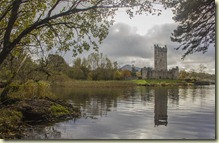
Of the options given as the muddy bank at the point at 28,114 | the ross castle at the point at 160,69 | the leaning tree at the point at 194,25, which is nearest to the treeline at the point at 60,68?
the ross castle at the point at 160,69

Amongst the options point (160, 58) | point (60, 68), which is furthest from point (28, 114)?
point (160, 58)

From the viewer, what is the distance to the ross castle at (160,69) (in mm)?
6066

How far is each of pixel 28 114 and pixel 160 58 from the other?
13.3 ft

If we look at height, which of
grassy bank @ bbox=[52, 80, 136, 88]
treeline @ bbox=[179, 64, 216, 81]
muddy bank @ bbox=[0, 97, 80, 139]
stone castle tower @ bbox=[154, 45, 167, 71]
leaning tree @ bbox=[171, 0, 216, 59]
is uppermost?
leaning tree @ bbox=[171, 0, 216, 59]

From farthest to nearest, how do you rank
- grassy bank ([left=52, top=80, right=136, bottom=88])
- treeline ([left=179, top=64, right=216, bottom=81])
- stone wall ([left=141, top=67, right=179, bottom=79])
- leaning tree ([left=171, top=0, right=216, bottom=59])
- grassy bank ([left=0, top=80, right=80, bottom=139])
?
grassy bank ([left=52, top=80, right=136, bottom=88])
stone wall ([left=141, top=67, right=179, bottom=79])
grassy bank ([left=0, top=80, right=80, bottom=139])
treeline ([left=179, top=64, right=216, bottom=81])
leaning tree ([left=171, top=0, right=216, bottom=59])

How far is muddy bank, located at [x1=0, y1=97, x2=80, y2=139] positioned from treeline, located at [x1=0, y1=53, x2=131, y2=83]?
2.56 feet

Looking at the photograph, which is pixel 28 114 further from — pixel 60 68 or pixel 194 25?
pixel 194 25

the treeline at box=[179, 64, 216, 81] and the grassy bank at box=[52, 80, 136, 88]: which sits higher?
the treeline at box=[179, 64, 216, 81]

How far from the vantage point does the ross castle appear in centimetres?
607

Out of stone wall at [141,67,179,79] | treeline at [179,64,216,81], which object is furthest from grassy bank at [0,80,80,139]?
treeline at [179,64,216,81]

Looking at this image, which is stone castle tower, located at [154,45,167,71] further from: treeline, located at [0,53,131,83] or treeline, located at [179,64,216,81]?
treeline, located at [0,53,131,83]

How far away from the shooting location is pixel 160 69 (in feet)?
21.1

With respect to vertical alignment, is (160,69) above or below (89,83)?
above

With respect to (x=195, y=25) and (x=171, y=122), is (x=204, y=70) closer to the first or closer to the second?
(x=195, y=25)
